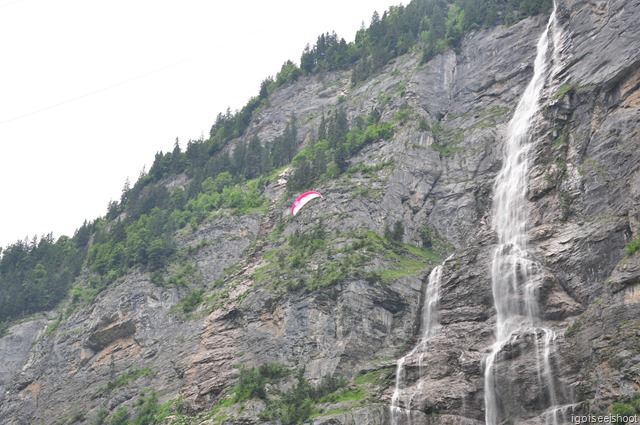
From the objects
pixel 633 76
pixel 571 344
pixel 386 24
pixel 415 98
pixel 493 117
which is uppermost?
pixel 386 24

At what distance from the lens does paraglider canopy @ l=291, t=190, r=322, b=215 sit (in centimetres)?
8144

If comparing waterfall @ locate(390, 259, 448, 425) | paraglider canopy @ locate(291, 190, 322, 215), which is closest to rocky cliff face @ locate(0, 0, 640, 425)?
waterfall @ locate(390, 259, 448, 425)

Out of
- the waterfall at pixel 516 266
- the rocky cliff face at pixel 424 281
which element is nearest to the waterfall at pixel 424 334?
the rocky cliff face at pixel 424 281

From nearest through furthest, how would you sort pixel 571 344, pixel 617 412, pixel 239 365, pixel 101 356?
pixel 617 412, pixel 571 344, pixel 239 365, pixel 101 356

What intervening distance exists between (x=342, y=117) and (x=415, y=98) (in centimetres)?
1147

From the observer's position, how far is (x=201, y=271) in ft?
277

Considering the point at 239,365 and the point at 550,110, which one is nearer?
the point at 239,365

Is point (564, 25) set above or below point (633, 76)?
above

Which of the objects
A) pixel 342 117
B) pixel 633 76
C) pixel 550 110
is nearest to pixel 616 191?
pixel 633 76

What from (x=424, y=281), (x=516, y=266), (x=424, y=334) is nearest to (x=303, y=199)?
(x=424, y=281)

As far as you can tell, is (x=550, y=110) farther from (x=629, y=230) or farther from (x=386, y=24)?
(x=386, y=24)

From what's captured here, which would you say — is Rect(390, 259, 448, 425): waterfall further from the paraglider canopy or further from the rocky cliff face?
the paraglider canopy

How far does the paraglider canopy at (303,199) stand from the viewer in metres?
81.4

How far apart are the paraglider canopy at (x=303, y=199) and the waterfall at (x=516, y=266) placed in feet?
70.7
